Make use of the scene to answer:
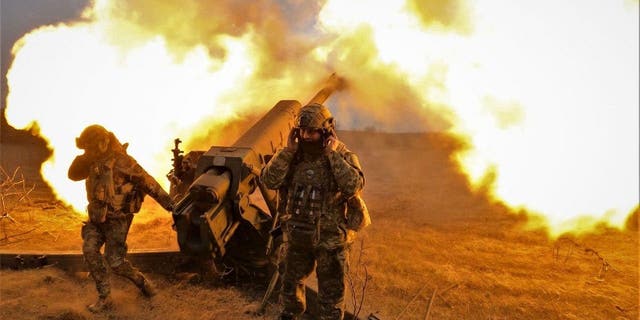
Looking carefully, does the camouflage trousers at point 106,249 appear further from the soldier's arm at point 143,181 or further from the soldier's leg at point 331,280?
the soldier's leg at point 331,280

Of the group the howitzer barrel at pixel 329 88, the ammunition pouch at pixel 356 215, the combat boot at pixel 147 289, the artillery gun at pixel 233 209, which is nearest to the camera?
the ammunition pouch at pixel 356 215

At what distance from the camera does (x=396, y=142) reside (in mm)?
24078

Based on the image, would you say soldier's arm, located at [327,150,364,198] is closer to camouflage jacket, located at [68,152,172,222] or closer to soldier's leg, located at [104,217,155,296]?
camouflage jacket, located at [68,152,172,222]

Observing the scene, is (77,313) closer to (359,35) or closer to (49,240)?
(49,240)

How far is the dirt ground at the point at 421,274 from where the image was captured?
5.08 meters

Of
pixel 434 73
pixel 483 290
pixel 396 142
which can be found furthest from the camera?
pixel 396 142

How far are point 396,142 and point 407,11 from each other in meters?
16.3

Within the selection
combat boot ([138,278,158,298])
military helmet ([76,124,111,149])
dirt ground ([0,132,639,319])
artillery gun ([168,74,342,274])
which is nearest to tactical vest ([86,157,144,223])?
military helmet ([76,124,111,149])

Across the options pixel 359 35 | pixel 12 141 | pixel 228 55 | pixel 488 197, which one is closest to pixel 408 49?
pixel 359 35

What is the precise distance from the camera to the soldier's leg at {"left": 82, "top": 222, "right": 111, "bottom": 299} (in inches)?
190

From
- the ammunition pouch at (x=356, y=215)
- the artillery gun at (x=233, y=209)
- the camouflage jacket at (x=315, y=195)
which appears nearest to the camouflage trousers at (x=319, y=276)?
the camouflage jacket at (x=315, y=195)

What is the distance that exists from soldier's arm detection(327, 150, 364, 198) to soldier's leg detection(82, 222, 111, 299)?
287 centimetres

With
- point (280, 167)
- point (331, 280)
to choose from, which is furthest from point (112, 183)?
point (331, 280)

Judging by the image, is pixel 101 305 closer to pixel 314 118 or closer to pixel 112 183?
pixel 112 183
